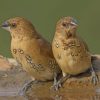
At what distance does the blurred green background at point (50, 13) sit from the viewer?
2037cm

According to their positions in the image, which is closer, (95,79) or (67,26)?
(67,26)

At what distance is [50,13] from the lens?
2117cm

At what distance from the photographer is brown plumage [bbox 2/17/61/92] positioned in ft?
47.0

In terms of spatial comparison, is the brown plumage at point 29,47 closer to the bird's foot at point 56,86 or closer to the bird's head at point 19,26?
the bird's head at point 19,26

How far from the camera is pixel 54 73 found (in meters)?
14.6

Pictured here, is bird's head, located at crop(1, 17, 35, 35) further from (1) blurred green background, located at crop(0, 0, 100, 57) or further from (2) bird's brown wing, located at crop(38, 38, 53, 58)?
A: (1) blurred green background, located at crop(0, 0, 100, 57)

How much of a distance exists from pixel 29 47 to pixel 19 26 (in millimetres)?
288

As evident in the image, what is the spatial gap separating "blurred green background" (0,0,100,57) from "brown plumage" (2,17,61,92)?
18.0 feet

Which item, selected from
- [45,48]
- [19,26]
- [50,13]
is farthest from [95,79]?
[50,13]

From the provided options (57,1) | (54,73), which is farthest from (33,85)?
(57,1)

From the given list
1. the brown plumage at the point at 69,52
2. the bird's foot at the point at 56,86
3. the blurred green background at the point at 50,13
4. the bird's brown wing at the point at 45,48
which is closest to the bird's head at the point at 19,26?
the bird's brown wing at the point at 45,48

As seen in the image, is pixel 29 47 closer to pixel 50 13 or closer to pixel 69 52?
pixel 69 52

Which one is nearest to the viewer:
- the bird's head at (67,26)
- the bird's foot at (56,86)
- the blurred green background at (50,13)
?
the bird's head at (67,26)

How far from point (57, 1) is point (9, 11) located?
101 centimetres
